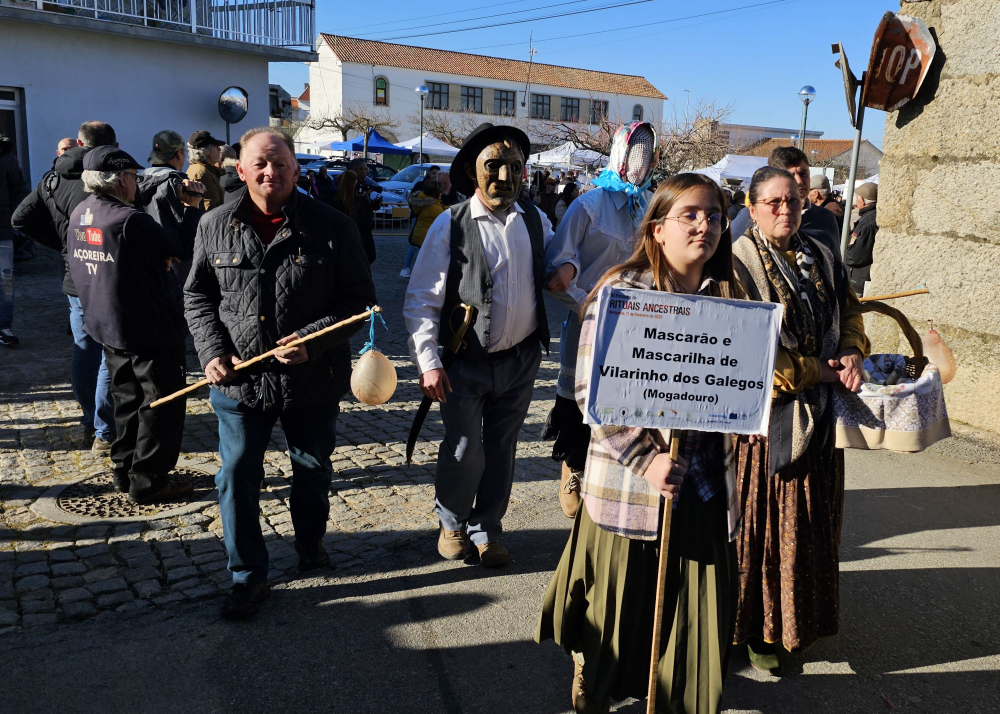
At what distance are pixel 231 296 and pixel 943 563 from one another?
3.64m

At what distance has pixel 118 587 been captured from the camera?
3750 mm

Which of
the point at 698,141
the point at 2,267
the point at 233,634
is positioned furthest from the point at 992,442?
the point at 698,141

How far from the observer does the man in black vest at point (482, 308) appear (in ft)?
12.2

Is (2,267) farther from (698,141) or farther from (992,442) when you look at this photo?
(698,141)

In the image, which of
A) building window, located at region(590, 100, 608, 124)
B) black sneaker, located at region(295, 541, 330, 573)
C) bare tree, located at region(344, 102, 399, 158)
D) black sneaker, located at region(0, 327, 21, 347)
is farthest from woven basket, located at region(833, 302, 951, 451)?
building window, located at region(590, 100, 608, 124)

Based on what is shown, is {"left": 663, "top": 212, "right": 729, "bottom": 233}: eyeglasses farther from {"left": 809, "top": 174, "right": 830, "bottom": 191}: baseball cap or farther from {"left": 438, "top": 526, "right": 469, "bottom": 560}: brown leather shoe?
{"left": 809, "top": 174, "right": 830, "bottom": 191}: baseball cap

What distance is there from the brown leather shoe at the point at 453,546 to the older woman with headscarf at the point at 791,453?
55.7 inches

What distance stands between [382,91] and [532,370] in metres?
64.1

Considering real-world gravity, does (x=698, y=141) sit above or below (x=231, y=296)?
above

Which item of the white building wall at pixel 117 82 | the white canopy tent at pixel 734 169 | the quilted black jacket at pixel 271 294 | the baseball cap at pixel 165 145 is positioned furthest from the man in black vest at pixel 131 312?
the white canopy tent at pixel 734 169

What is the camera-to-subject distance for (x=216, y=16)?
15820 mm

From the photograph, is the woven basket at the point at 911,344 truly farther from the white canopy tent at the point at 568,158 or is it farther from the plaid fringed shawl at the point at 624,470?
the white canopy tent at the point at 568,158

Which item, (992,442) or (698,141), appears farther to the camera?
(698,141)

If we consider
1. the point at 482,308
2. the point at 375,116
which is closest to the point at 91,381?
the point at 482,308
